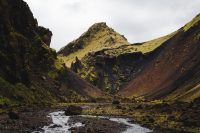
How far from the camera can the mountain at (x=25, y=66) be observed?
423ft

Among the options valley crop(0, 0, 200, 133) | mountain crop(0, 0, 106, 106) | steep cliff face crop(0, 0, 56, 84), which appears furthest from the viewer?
steep cliff face crop(0, 0, 56, 84)

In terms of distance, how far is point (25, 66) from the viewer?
14438cm

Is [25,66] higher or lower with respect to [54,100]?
higher

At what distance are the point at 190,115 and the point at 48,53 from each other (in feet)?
407

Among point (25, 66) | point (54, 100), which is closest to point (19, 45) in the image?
point (25, 66)

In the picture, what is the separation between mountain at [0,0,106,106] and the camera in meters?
129

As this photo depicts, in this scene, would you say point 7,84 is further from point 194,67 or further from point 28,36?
point 194,67

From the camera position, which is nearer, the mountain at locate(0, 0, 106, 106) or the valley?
the valley

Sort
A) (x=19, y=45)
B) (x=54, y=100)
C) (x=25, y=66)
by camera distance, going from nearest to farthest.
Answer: (x=25, y=66), (x=19, y=45), (x=54, y=100)

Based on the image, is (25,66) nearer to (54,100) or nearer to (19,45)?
(19,45)

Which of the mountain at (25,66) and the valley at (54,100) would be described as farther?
the mountain at (25,66)

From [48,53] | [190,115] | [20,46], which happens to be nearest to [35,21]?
[48,53]

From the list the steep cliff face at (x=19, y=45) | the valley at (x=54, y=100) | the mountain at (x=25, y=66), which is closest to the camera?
the valley at (x=54, y=100)

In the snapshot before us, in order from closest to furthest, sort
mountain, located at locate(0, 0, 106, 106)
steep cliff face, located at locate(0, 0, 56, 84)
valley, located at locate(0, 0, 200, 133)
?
valley, located at locate(0, 0, 200, 133)
mountain, located at locate(0, 0, 106, 106)
steep cliff face, located at locate(0, 0, 56, 84)
